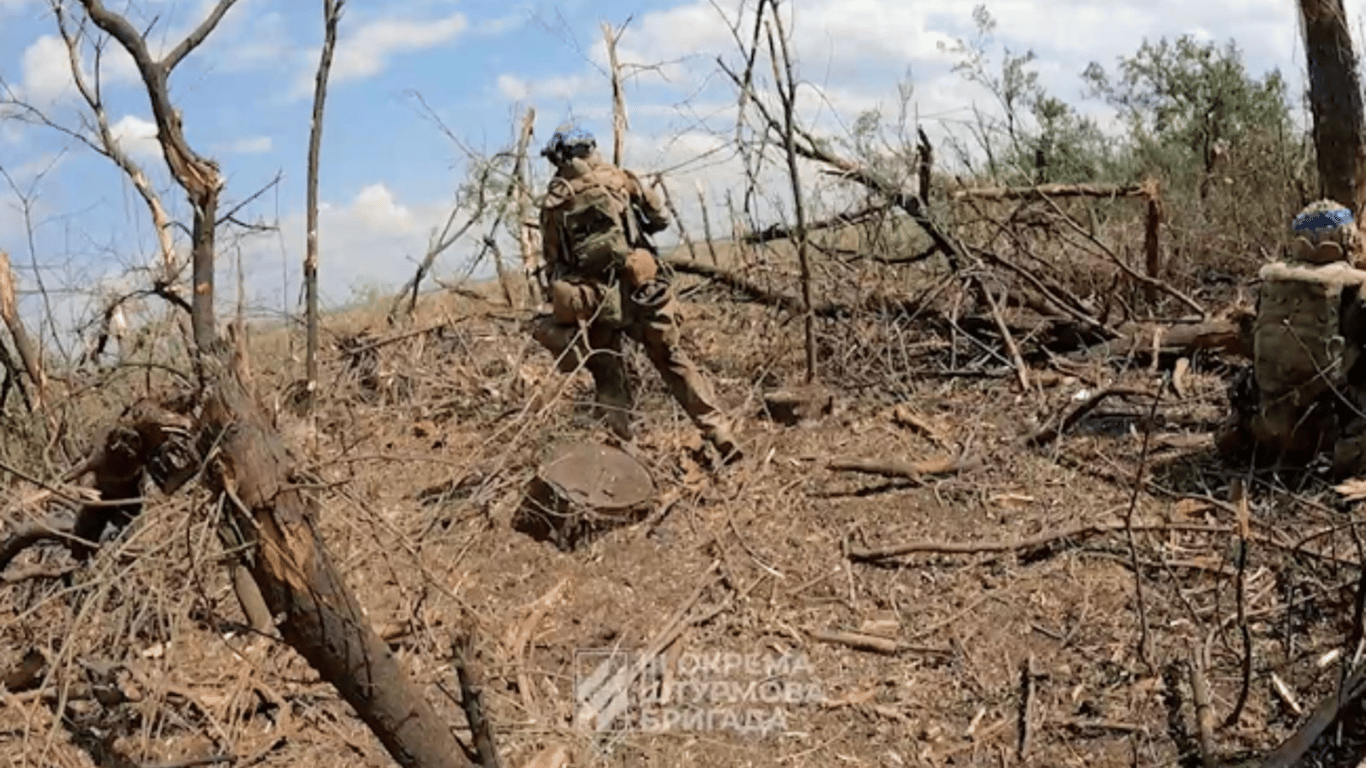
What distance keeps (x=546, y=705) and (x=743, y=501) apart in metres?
1.85

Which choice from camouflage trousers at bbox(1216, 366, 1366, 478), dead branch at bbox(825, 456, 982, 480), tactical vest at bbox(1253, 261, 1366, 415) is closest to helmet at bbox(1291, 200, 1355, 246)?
tactical vest at bbox(1253, 261, 1366, 415)

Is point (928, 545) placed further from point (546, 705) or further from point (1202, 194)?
point (1202, 194)

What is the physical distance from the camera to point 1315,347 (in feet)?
19.0

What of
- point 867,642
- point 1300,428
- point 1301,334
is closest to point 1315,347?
point 1301,334

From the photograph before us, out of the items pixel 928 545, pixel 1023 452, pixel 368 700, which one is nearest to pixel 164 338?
pixel 368 700

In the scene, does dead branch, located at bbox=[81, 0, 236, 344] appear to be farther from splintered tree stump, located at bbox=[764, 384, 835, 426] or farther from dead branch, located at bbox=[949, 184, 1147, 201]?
dead branch, located at bbox=[949, 184, 1147, 201]

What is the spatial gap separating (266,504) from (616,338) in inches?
163

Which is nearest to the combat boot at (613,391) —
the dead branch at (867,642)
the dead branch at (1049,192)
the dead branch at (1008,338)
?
the dead branch at (867,642)

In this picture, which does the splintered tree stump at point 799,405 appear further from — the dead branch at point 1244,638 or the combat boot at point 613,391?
the dead branch at point 1244,638

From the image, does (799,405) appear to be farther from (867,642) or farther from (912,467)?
(867,642)

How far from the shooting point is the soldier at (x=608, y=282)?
23.2ft

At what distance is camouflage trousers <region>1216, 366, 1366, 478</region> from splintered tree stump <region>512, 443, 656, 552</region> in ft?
9.83

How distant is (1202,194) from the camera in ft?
35.8

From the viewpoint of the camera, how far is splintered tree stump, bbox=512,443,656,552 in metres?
6.51
